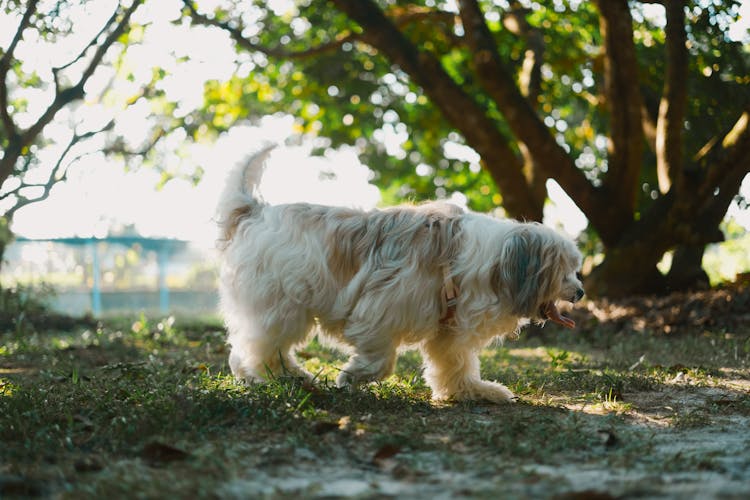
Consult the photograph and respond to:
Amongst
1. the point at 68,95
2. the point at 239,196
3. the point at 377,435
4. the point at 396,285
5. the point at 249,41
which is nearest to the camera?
the point at 377,435

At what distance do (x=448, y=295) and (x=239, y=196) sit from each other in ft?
4.85

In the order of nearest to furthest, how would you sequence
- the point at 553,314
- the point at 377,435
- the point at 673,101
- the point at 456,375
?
1. the point at 377,435
2. the point at 456,375
3. the point at 553,314
4. the point at 673,101

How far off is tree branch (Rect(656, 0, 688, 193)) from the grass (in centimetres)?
383

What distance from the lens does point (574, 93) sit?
512 inches

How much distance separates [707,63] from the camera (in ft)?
29.7

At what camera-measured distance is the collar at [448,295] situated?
15.1 feet

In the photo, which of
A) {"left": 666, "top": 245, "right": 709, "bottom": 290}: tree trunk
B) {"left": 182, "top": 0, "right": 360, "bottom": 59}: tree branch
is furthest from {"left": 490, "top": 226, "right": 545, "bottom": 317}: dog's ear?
{"left": 666, "top": 245, "right": 709, "bottom": 290}: tree trunk

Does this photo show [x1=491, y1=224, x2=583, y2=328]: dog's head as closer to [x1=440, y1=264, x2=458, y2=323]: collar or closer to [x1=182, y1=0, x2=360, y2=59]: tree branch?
[x1=440, y1=264, x2=458, y2=323]: collar

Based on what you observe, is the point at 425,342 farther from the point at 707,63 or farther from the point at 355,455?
the point at 707,63

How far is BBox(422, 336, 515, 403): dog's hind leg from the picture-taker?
Result: 4.65 meters

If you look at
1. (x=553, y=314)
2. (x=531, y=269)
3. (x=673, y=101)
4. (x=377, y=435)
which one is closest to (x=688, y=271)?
(x=673, y=101)

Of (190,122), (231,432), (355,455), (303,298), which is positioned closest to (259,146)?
(303,298)

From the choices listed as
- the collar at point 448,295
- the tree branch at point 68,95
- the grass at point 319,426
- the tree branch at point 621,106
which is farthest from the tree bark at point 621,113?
the collar at point 448,295

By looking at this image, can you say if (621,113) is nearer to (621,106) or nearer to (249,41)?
(621,106)
